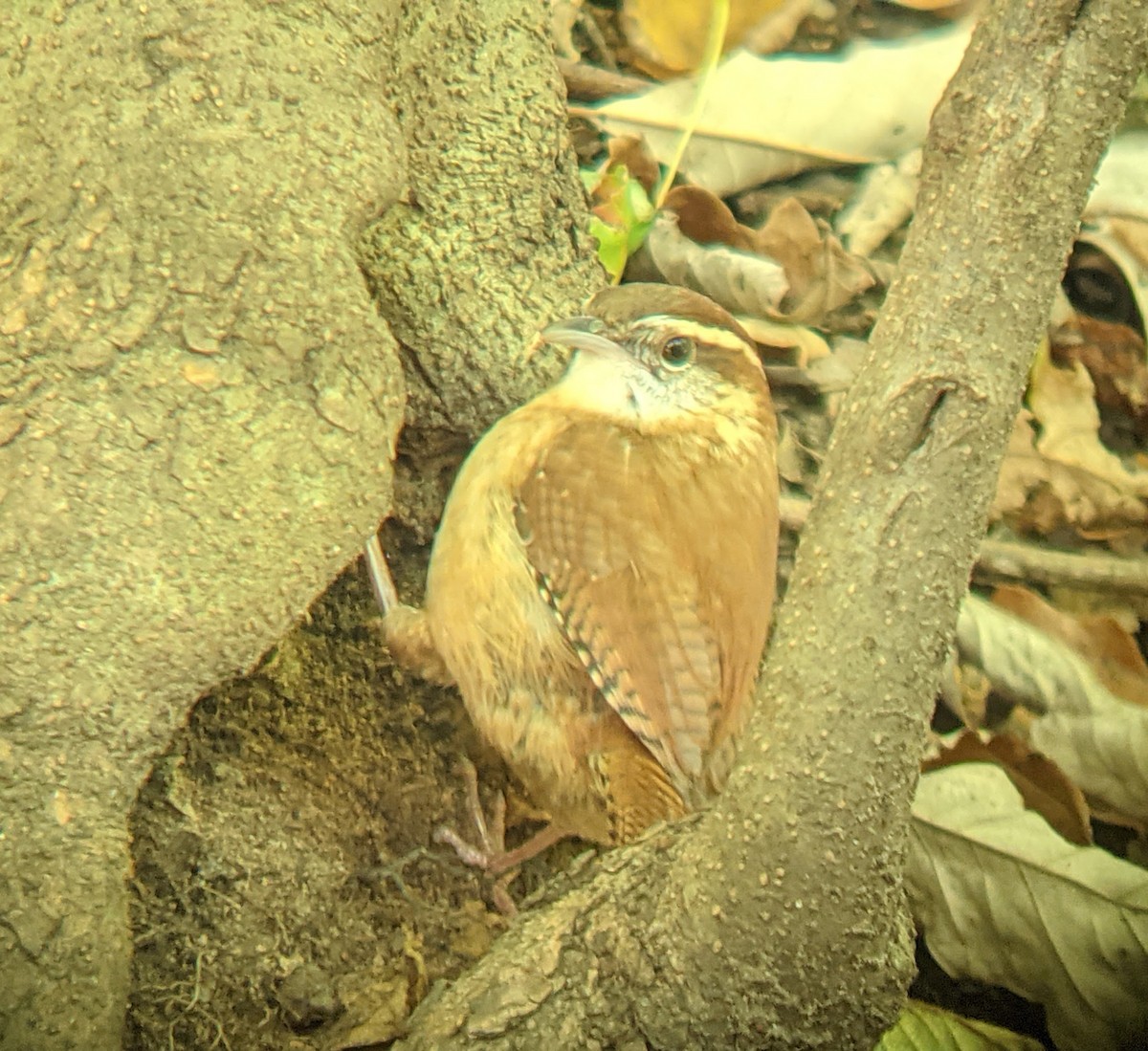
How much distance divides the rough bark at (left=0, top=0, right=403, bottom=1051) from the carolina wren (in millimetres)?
274

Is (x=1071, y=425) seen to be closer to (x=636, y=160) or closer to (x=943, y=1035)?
(x=636, y=160)

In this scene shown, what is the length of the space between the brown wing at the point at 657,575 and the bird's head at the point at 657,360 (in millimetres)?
57

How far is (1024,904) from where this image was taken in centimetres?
207

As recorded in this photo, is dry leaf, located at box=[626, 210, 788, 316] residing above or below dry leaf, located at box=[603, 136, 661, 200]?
below

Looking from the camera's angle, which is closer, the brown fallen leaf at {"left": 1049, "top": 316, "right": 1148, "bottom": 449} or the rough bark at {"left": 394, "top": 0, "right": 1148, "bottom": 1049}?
the rough bark at {"left": 394, "top": 0, "right": 1148, "bottom": 1049}

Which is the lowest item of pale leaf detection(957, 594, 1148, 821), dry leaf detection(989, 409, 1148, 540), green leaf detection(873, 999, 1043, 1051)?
green leaf detection(873, 999, 1043, 1051)

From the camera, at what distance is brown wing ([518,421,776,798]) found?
175 centimetres

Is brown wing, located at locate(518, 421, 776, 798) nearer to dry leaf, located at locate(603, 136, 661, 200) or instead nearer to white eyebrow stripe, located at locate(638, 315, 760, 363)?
white eyebrow stripe, located at locate(638, 315, 760, 363)

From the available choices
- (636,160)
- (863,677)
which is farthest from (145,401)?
(636,160)

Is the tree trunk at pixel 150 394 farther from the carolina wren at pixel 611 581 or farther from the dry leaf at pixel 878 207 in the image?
the dry leaf at pixel 878 207

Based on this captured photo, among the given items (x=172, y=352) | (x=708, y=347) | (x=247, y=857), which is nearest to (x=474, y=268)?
(x=708, y=347)

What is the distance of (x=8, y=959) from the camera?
1.33 m

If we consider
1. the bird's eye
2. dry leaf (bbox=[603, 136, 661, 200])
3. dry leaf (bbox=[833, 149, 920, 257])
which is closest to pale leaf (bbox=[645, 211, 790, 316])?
dry leaf (bbox=[603, 136, 661, 200])

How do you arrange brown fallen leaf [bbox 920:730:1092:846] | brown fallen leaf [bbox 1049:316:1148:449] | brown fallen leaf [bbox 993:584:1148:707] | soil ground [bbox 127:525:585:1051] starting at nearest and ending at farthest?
soil ground [bbox 127:525:585:1051], brown fallen leaf [bbox 920:730:1092:846], brown fallen leaf [bbox 993:584:1148:707], brown fallen leaf [bbox 1049:316:1148:449]
